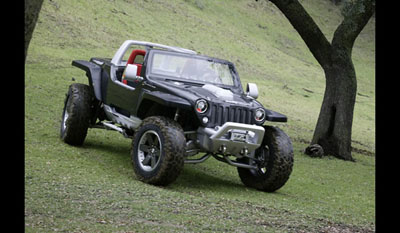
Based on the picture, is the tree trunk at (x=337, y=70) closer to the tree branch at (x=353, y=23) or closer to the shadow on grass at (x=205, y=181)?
the tree branch at (x=353, y=23)

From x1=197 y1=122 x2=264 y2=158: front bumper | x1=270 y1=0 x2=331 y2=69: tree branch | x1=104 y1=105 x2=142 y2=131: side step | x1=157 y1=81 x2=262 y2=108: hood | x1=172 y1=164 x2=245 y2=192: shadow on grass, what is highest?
x1=270 y1=0 x2=331 y2=69: tree branch

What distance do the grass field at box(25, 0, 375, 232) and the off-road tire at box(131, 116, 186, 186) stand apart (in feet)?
0.58

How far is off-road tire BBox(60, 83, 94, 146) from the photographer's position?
10.4 m

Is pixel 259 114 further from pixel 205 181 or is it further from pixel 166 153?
pixel 166 153

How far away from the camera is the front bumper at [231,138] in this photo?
8273mm

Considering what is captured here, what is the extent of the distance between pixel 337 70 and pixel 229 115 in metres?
7.17

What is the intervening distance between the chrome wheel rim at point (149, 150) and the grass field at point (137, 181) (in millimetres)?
288

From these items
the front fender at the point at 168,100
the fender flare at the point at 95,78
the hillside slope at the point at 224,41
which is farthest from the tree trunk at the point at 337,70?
the front fender at the point at 168,100

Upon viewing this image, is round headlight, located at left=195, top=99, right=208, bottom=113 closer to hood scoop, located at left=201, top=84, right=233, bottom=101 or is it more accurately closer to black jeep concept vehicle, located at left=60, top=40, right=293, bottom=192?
black jeep concept vehicle, located at left=60, top=40, right=293, bottom=192

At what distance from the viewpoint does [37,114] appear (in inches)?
548

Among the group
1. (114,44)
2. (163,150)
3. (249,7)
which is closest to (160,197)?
(163,150)

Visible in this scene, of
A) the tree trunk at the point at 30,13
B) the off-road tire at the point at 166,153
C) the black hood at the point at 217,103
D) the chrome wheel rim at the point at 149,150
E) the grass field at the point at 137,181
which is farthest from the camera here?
the black hood at the point at 217,103

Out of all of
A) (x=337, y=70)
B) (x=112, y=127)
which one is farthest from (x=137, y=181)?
(x=337, y=70)

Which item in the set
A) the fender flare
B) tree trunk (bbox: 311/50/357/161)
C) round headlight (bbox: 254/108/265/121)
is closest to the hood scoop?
round headlight (bbox: 254/108/265/121)
